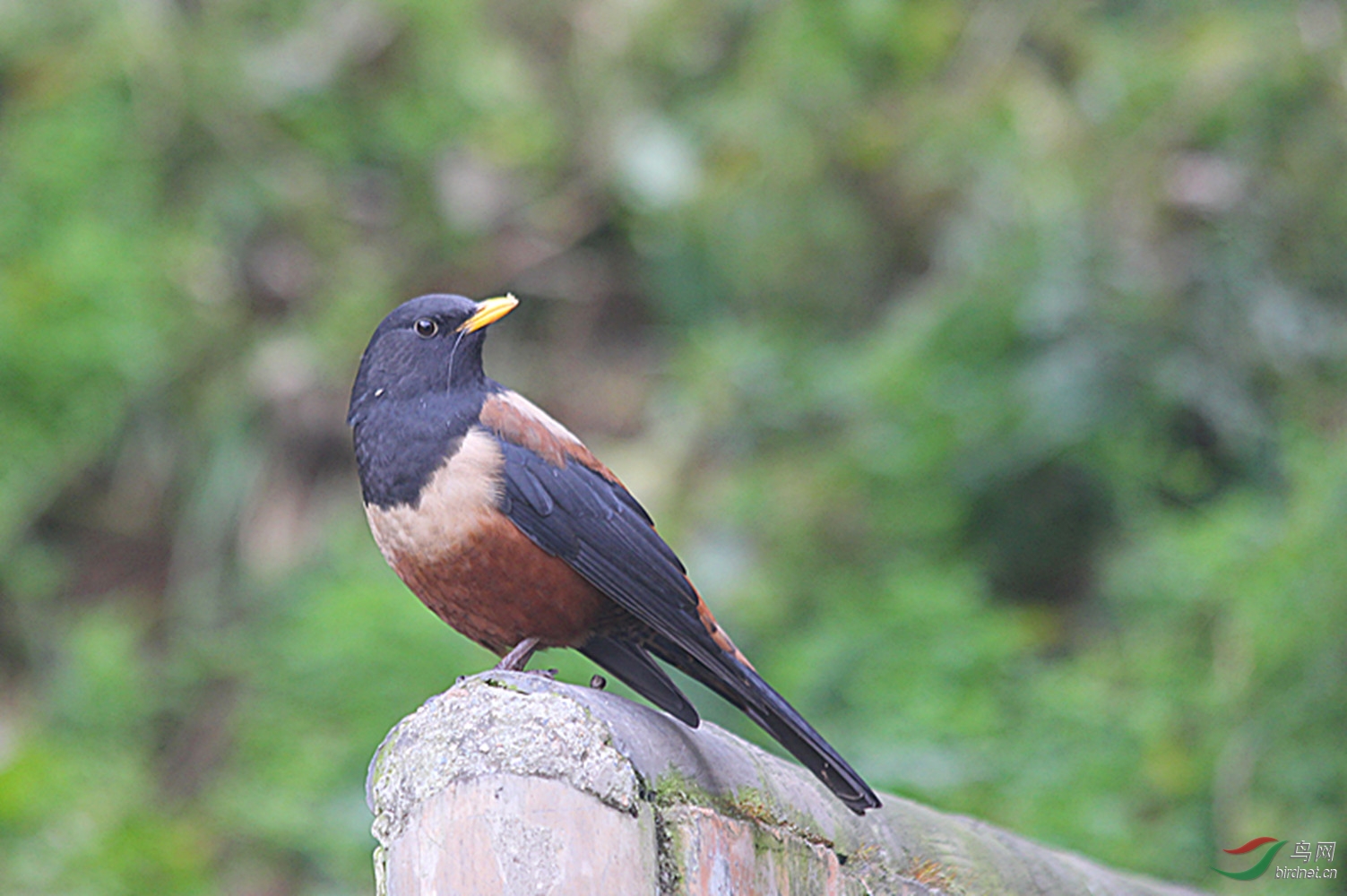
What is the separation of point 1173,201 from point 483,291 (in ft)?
9.46

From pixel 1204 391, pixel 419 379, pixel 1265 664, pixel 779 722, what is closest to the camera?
pixel 779 722

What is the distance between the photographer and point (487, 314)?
213 centimetres

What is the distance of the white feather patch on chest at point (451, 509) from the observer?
195 centimetres

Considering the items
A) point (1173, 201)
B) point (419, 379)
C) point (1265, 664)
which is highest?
point (1173, 201)

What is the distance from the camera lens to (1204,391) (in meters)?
4.68

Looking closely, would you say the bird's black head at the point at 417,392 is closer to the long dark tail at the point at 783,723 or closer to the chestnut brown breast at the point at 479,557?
the chestnut brown breast at the point at 479,557

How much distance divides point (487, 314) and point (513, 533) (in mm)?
363

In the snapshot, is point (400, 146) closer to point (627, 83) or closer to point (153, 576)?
point (627, 83)

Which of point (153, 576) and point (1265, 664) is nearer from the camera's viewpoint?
point (1265, 664)

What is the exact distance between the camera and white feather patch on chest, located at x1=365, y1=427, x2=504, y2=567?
6.41 ft

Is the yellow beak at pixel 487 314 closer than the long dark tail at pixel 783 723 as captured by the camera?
No

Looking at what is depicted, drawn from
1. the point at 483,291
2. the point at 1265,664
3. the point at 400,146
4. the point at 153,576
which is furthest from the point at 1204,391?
the point at 153,576

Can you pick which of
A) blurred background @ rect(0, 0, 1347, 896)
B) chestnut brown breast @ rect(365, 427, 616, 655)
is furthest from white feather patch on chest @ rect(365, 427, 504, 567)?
blurred background @ rect(0, 0, 1347, 896)

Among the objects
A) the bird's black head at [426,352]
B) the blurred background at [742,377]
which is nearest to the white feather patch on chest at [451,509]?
the bird's black head at [426,352]
